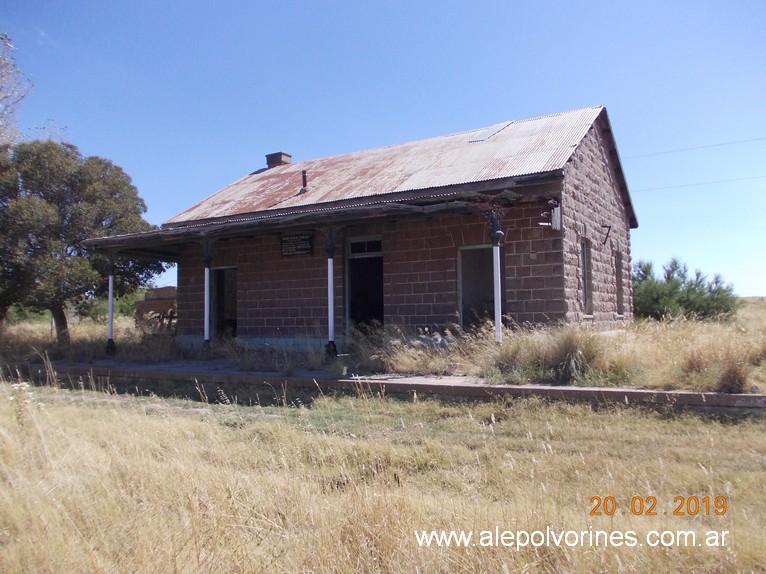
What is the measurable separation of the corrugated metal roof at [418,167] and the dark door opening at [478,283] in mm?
2111

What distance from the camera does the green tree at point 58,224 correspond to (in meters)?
15.8

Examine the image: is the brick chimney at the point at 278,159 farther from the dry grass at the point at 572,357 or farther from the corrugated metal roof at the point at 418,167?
the dry grass at the point at 572,357

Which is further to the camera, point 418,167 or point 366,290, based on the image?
point 366,290

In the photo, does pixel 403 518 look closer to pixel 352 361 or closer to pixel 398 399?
pixel 398 399

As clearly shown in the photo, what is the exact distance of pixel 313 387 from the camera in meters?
9.39

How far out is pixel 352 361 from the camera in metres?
11.1

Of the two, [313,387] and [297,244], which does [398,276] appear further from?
[313,387]

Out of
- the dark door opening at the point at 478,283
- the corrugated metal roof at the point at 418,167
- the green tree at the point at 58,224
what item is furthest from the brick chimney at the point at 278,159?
the dark door opening at the point at 478,283

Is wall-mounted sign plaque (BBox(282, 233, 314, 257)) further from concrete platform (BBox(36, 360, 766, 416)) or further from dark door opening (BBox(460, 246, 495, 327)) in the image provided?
dark door opening (BBox(460, 246, 495, 327))

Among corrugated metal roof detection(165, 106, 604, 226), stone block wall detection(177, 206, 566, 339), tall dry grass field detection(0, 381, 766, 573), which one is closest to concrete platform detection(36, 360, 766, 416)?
tall dry grass field detection(0, 381, 766, 573)

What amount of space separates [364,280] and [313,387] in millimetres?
6073

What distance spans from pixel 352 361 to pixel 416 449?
5576 millimetres

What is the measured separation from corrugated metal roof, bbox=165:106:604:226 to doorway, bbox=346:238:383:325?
3.80 ft

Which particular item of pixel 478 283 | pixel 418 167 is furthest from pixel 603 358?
pixel 418 167
